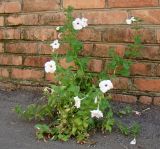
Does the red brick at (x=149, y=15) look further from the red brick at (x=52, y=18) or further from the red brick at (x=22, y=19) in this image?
the red brick at (x=22, y=19)

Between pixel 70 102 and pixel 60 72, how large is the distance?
0.70 ft

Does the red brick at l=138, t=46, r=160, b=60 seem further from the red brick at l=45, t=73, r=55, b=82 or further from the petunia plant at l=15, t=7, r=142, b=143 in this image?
the red brick at l=45, t=73, r=55, b=82

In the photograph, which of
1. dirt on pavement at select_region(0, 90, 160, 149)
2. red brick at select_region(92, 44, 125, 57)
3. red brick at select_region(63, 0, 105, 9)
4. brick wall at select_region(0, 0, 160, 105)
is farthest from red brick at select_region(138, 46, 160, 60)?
→ red brick at select_region(63, 0, 105, 9)

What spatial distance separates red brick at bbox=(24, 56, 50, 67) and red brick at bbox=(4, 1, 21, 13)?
1.38ft

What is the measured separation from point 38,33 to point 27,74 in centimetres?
37

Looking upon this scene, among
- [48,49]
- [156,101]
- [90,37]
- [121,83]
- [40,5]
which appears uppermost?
[40,5]

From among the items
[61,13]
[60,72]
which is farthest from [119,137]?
[61,13]

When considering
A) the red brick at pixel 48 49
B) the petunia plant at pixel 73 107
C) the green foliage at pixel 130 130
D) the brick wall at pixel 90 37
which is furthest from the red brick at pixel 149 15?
the green foliage at pixel 130 130

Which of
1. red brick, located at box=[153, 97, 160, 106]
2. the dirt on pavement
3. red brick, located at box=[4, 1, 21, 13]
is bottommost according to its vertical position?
the dirt on pavement

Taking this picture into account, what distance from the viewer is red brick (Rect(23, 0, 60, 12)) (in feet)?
11.1

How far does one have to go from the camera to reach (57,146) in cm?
250

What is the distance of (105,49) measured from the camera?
321 cm

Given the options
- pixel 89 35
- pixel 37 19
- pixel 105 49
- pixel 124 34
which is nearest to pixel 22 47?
pixel 37 19

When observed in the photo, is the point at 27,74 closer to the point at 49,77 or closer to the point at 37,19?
the point at 49,77
